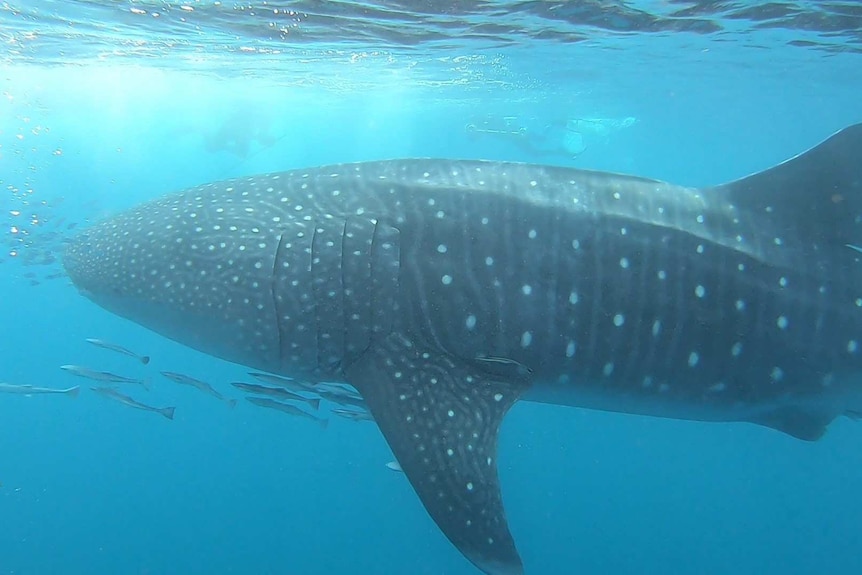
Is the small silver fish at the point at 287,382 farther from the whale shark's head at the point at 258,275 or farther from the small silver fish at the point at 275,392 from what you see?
the whale shark's head at the point at 258,275

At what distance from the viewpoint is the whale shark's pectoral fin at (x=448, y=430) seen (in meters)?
3.34

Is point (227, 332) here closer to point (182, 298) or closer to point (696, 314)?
point (182, 298)

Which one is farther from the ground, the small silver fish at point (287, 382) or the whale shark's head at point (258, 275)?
the whale shark's head at point (258, 275)

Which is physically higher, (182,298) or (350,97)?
(182,298)

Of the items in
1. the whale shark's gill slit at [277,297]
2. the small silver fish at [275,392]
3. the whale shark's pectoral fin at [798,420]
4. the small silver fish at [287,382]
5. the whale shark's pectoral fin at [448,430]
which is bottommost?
the small silver fish at [275,392]

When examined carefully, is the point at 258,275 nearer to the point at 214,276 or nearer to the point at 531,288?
the point at 214,276

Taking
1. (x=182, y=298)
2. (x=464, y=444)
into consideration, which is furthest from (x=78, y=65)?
(x=464, y=444)

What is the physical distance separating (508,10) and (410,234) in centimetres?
862

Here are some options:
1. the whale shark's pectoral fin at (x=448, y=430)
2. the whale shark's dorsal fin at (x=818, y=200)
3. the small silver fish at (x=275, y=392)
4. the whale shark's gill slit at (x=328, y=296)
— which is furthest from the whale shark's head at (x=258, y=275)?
the whale shark's dorsal fin at (x=818, y=200)

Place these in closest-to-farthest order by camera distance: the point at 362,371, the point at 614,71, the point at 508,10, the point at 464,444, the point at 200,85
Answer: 1. the point at 464,444
2. the point at 362,371
3. the point at 508,10
4. the point at 614,71
5. the point at 200,85

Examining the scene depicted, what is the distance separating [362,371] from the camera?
3891 mm

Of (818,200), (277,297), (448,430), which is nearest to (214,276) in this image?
(277,297)

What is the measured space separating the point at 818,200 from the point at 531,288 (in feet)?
6.83

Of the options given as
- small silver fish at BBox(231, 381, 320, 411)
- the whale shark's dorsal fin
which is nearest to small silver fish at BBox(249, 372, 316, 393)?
small silver fish at BBox(231, 381, 320, 411)
